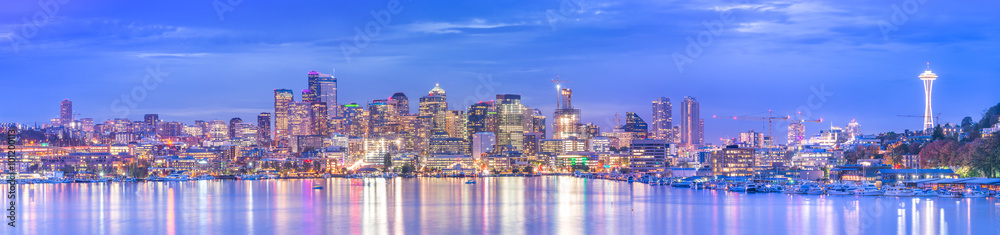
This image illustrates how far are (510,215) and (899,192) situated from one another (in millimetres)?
26434

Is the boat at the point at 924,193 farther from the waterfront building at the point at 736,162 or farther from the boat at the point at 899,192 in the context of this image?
the waterfront building at the point at 736,162

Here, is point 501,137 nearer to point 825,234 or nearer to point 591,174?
point 591,174

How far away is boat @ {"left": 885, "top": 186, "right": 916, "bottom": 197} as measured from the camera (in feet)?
203

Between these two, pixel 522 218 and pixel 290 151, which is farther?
pixel 290 151

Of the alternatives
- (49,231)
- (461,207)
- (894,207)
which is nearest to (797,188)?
(894,207)

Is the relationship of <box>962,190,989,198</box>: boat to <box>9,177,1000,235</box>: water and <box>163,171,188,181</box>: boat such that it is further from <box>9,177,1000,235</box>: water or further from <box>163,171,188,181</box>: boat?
<box>163,171,188,181</box>: boat

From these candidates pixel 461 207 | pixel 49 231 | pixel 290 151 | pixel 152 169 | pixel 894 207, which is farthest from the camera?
pixel 290 151

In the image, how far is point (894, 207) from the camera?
52.2 meters

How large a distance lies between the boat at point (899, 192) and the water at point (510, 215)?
254cm

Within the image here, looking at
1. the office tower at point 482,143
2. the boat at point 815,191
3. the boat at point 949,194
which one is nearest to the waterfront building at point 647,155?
the office tower at point 482,143

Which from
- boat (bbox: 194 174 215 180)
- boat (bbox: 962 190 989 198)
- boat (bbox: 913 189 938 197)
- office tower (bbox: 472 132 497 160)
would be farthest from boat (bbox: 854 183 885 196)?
office tower (bbox: 472 132 497 160)

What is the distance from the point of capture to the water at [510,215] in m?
42.3

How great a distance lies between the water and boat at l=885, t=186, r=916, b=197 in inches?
100

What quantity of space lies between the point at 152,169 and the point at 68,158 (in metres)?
10.7
